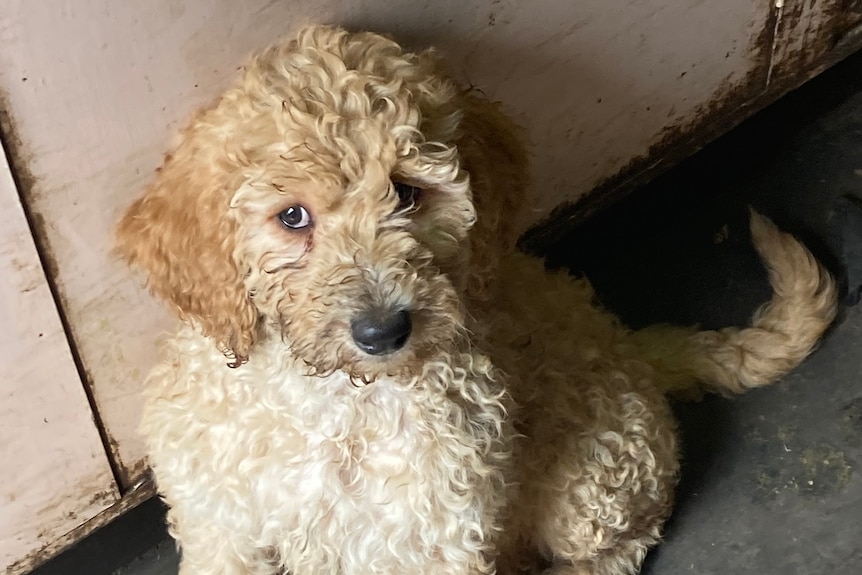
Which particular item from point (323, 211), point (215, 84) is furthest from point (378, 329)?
point (215, 84)

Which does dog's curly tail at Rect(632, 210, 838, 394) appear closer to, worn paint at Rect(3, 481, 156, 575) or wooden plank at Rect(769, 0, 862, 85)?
wooden plank at Rect(769, 0, 862, 85)

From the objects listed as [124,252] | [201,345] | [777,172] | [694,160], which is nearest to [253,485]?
[201,345]

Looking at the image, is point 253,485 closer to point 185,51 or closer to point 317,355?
point 317,355

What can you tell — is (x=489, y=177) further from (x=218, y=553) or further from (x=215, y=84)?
(x=218, y=553)

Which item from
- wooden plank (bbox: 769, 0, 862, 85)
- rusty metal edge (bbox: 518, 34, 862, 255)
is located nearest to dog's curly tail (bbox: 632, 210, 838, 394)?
rusty metal edge (bbox: 518, 34, 862, 255)

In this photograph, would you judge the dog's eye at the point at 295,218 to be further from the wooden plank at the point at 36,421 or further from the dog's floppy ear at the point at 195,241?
the wooden plank at the point at 36,421

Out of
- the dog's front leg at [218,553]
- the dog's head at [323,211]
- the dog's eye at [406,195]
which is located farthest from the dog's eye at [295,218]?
the dog's front leg at [218,553]
